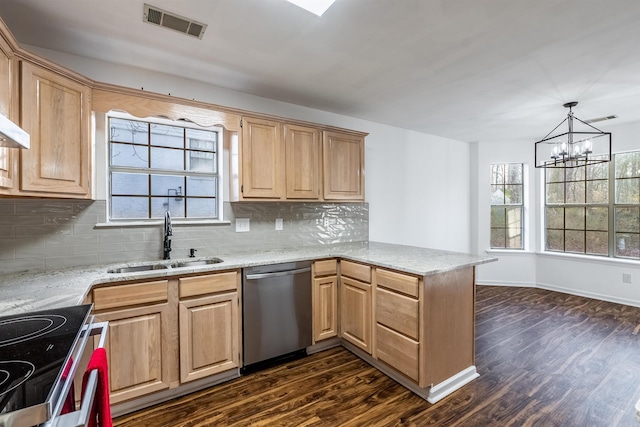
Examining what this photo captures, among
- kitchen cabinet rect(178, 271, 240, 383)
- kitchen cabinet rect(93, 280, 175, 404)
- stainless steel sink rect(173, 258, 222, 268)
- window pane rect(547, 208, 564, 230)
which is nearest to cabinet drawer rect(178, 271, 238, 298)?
kitchen cabinet rect(178, 271, 240, 383)

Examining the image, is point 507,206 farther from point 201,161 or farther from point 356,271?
point 201,161

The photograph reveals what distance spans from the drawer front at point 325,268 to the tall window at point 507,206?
148 inches

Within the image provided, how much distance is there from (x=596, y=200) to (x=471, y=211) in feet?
5.49

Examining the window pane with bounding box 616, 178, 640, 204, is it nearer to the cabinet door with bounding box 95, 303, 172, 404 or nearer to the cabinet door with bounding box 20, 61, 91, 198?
the cabinet door with bounding box 95, 303, 172, 404

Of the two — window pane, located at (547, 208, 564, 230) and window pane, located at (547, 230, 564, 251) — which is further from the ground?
window pane, located at (547, 208, 564, 230)

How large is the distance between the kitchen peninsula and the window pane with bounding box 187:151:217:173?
3.01 feet

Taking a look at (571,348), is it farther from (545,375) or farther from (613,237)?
(613,237)

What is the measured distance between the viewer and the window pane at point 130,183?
8.08 ft

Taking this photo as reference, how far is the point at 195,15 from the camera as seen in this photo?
5.85 ft

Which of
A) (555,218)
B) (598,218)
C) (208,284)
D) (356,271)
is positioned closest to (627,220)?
(598,218)

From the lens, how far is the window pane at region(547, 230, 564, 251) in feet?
15.8

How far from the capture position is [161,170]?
264 cm

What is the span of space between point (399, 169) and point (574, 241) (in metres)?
3.11

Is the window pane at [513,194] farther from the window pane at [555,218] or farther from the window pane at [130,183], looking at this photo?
the window pane at [130,183]
